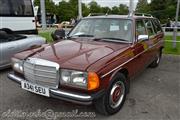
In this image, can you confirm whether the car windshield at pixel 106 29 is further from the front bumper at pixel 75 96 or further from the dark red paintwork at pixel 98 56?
the front bumper at pixel 75 96

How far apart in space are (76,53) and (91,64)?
0.53 m

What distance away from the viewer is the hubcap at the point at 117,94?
3.57m

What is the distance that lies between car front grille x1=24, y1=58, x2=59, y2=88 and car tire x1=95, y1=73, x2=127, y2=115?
0.77 meters

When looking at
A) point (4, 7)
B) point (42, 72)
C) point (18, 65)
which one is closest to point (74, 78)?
point (42, 72)

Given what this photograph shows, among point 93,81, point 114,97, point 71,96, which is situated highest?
point 93,81

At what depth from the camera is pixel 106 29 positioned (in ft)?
14.5

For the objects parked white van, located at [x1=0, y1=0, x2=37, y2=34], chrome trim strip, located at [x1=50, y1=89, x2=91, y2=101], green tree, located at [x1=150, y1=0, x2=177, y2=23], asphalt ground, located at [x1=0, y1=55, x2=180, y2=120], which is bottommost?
asphalt ground, located at [x1=0, y1=55, x2=180, y2=120]

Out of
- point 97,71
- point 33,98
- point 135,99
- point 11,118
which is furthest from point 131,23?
point 11,118

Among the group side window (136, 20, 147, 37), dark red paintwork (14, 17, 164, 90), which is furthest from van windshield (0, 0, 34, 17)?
side window (136, 20, 147, 37)

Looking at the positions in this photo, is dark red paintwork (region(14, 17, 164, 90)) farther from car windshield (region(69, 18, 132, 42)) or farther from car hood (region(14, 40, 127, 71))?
car windshield (region(69, 18, 132, 42))

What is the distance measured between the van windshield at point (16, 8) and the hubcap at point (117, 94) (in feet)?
20.8

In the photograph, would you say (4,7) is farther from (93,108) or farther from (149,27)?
(93,108)

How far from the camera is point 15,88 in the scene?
484cm

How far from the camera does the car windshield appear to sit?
4293 millimetres
